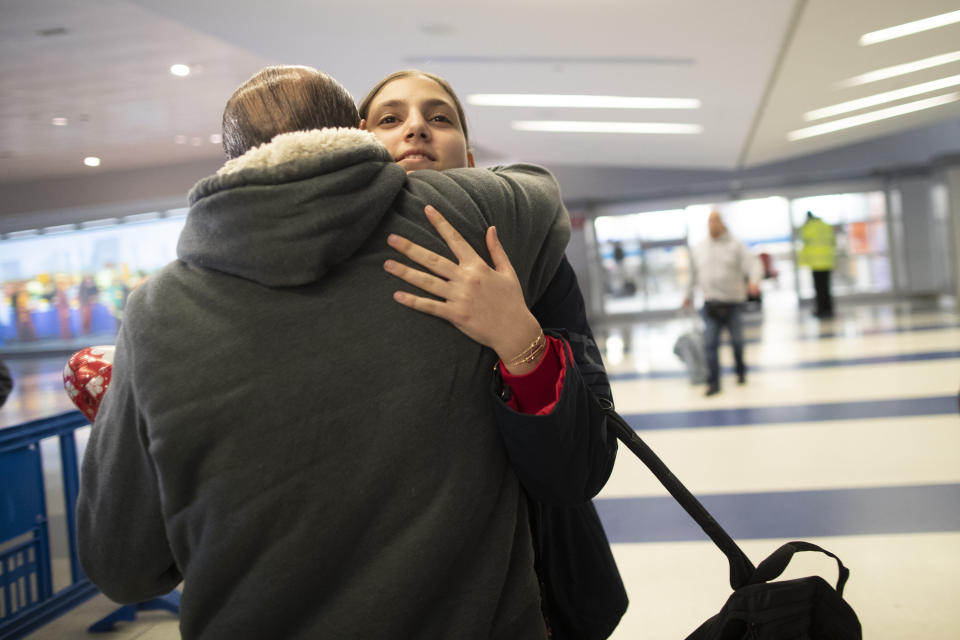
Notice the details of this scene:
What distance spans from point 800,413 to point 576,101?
508 centimetres

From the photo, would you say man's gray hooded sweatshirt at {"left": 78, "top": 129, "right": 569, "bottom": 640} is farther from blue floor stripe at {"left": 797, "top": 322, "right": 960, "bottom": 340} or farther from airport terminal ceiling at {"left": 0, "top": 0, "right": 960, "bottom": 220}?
blue floor stripe at {"left": 797, "top": 322, "right": 960, "bottom": 340}

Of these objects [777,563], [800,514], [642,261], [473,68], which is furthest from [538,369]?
[642,261]

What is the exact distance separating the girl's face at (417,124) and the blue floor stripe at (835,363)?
22.1 ft

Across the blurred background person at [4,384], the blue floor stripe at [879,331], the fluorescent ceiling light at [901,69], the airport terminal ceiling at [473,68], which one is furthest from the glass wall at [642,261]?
the blurred background person at [4,384]

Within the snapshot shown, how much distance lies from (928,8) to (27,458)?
7.19m

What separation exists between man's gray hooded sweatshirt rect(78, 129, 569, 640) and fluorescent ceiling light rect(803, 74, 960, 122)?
10706mm

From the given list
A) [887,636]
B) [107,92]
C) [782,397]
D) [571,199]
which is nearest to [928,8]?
[782,397]

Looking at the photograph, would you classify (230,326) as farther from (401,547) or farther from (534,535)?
(534,535)

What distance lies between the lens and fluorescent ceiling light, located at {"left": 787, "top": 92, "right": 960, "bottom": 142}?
1084 centimetres

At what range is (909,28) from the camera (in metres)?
6.75

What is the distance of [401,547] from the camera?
2.72ft

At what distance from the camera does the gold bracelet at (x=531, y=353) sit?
0.90 meters

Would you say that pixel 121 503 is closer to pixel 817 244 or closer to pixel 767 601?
pixel 767 601

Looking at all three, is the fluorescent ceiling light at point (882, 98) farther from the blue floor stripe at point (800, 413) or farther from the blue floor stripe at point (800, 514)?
the blue floor stripe at point (800, 514)
